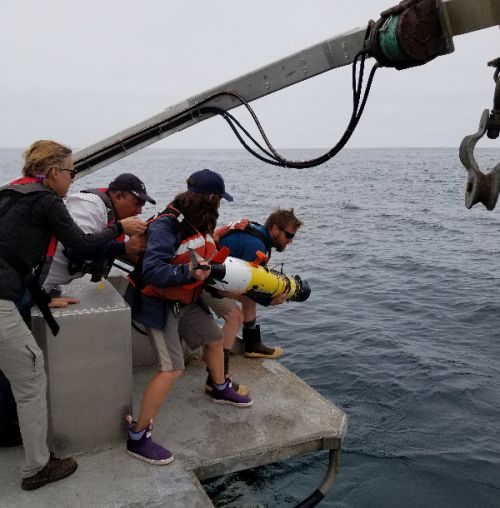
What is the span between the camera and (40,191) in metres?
3.50

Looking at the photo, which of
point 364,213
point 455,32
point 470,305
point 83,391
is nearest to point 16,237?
point 83,391

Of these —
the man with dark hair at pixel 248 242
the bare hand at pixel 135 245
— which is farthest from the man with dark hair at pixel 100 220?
the man with dark hair at pixel 248 242

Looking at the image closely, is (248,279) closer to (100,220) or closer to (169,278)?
(169,278)

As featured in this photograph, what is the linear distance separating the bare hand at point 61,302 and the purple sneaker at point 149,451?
107 cm

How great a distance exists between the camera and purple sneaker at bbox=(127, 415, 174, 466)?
13.7 ft

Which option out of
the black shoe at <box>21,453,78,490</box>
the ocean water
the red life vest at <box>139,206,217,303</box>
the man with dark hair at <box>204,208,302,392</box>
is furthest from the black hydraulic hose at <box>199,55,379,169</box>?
the ocean water

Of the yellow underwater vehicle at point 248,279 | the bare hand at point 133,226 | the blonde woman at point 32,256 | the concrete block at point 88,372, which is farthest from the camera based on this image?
the yellow underwater vehicle at point 248,279

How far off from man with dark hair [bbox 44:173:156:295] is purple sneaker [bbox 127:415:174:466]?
1.28 m

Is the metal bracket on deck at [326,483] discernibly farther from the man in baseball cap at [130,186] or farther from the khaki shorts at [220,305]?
the man in baseball cap at [130,186]

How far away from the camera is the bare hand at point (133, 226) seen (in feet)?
13.7

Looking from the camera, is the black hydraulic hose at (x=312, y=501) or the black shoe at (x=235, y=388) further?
the black shoe at (x=235, y=388)

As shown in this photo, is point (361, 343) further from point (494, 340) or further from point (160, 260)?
point (160, 260)

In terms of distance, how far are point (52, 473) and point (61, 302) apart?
3.93 ft

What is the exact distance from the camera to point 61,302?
418 cm
